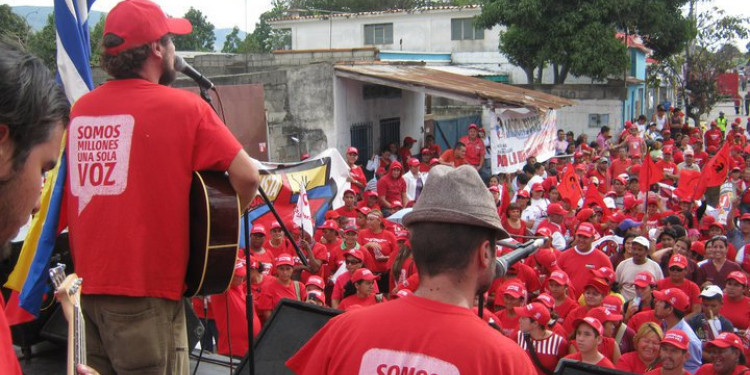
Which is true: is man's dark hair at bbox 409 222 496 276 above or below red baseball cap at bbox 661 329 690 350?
above

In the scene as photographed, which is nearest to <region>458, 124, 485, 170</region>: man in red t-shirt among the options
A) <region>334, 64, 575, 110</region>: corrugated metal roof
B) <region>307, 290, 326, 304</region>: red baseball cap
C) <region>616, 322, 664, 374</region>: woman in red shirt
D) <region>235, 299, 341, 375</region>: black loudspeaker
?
<region>334, 64, 575, 110</region>: corrugated metal roof

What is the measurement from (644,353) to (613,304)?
88 centimetres

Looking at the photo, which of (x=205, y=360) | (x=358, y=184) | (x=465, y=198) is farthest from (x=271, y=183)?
(x=465, y=198)

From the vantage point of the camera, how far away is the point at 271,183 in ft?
31.4

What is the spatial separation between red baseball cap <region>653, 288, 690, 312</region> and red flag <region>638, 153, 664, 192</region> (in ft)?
15.2

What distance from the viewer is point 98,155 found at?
113 inches

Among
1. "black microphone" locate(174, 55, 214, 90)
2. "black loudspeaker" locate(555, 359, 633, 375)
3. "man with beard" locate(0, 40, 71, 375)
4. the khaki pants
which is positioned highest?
"black microphone" locate(174, 55, 214, 90)

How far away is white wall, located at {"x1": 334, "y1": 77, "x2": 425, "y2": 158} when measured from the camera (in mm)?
15680

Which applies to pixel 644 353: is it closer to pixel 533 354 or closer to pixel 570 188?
pixel 533 354

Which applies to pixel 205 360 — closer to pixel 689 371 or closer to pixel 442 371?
pixel 442 371

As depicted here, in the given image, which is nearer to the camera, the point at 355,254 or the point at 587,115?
the point at 355,254

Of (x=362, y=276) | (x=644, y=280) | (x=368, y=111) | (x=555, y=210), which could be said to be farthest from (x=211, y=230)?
(x=368, y=111)

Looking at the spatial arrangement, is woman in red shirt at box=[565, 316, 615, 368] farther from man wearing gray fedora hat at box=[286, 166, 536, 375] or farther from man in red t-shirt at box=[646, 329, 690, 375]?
man wearing gray fedora hat at box=[286, 166, 536, 375]

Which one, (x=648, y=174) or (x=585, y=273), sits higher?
Result: (x=648, y=174)
